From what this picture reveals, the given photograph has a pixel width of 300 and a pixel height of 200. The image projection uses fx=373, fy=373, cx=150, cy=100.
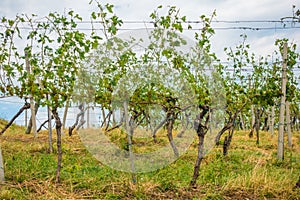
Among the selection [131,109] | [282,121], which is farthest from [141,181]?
[282,121]

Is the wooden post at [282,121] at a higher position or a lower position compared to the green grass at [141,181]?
higher

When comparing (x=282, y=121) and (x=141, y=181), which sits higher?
(x=282, y=121)

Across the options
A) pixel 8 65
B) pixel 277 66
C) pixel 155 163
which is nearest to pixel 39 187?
pixel 155 163

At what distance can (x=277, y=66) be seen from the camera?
11414mm

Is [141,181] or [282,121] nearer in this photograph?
[141,181]

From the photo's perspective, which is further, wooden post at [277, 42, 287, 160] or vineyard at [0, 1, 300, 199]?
wooden post at [277, 42, 287, 160]

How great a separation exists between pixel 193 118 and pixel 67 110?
656 centimetres

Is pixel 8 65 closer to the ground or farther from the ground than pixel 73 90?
farther from the ground

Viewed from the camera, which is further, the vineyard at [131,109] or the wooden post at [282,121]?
the wooden post at [282,121]

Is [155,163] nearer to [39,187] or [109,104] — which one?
[109,104]

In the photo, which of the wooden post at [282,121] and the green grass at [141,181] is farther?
the wooden post at [282,121]

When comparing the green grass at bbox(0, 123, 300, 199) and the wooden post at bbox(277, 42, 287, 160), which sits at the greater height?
the wooden post at bbox(277, 42, 287, 160)

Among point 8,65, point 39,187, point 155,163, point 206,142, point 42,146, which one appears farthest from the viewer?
point 42,146

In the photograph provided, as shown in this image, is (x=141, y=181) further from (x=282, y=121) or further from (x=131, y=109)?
(x=282, y=121)
